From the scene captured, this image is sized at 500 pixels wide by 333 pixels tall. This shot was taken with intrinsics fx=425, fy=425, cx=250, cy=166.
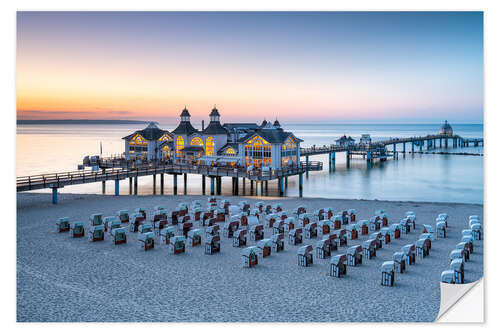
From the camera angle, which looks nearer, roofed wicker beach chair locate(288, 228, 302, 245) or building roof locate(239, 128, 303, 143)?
roofed wicker beach chair locate(288, 228, 302, 245)

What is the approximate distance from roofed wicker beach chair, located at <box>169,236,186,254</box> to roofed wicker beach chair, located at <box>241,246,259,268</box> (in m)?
2.60

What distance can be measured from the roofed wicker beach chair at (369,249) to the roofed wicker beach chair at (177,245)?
612 cm

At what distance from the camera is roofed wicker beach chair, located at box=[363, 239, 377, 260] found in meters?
13.8

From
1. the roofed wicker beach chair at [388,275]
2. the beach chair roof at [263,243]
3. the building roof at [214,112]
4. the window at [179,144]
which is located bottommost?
the roofed wicker beach chair at [388,275]

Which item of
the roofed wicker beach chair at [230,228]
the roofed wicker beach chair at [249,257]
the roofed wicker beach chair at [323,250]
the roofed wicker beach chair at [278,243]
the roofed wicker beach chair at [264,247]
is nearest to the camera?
the roofed wicker beach chair at [249,257]

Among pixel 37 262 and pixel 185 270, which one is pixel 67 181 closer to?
pixel 37 262

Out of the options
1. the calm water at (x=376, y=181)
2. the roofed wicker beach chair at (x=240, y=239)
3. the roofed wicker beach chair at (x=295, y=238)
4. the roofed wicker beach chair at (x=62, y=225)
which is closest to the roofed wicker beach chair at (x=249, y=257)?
the roofed wicker beach chair at (x=240, y=239)

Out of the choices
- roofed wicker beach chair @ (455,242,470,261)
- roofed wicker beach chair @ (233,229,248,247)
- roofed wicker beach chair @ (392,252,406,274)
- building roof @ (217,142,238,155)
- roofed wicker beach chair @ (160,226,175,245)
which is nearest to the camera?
roofed wicker beach chair @ (392,252,406,274)

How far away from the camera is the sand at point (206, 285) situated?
9.55 metres

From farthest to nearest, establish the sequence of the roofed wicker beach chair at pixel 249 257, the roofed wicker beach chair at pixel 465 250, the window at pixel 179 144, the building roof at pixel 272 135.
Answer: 1. the window at pixel 179 144
2. the building roof at pixel 272 135
3. the roofed wicker beach chair at pixel 465 250
4. the roofed wicker beach chair at pixel 249 257

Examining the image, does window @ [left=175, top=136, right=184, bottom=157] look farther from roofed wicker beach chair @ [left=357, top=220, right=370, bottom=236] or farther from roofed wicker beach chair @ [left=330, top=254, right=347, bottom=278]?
roofed wicker beach chair @ [left=330, top=254, right=347, bottom=278]

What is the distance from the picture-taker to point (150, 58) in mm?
22156

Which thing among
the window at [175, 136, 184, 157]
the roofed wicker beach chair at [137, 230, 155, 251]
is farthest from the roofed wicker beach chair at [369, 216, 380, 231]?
the window at [175, 136, 184, 157]
